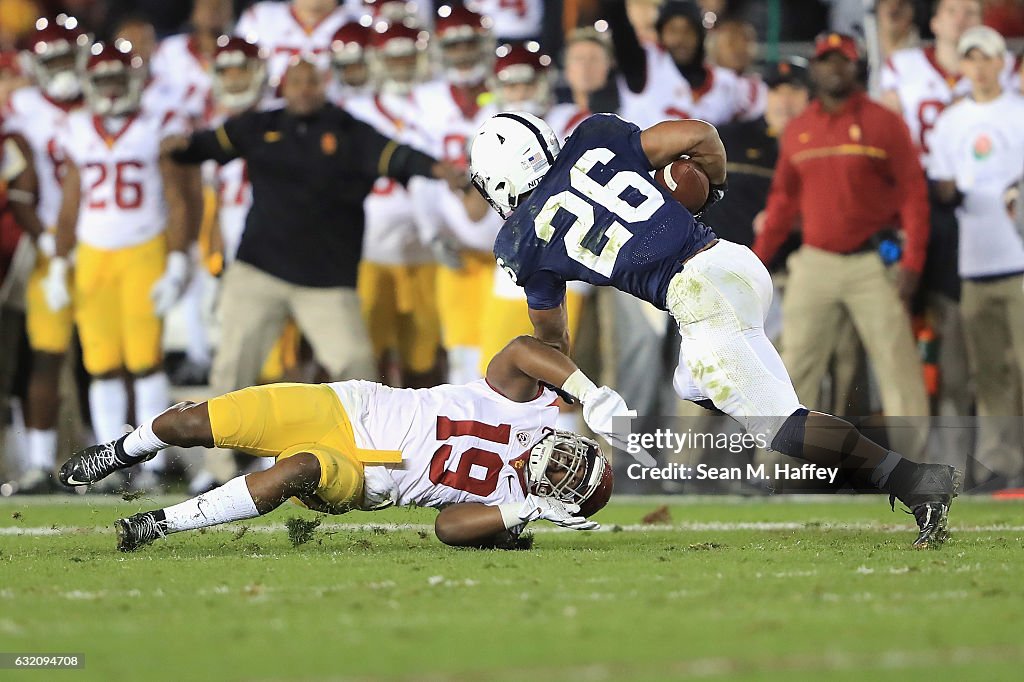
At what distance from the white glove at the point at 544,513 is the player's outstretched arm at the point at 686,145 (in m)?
1.24

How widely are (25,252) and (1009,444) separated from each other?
562cm

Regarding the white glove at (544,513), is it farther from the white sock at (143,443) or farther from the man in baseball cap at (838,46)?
Answer: the man in baseball cap at (838,46)

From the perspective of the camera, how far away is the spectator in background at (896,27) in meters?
9.81

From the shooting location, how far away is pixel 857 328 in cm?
838

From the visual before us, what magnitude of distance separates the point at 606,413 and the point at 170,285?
443 centimetres

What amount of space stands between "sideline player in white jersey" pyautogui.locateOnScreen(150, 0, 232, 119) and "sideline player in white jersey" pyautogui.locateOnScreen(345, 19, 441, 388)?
1562 millimetres

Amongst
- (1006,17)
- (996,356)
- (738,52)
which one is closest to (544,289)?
(996,356)

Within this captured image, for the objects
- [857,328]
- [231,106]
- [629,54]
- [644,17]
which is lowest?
[857,328]

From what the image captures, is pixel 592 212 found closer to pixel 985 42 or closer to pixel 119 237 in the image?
pixel 985 42

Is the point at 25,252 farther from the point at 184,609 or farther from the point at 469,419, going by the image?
the point at 184,609

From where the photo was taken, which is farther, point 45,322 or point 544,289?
point 45,322

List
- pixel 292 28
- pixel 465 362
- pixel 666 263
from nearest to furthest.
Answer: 1. pixel 666 263
2. pixel 465 362
3. pixel 292 28

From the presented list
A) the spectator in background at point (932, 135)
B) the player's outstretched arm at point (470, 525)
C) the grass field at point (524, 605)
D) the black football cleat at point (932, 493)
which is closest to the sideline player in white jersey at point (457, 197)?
the spectator in background at point (932, 135)

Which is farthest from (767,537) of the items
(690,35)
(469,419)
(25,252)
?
(25,252)
